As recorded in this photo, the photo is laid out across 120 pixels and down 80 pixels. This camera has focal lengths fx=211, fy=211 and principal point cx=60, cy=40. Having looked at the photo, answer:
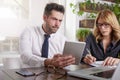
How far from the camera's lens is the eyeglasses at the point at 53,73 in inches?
56.6

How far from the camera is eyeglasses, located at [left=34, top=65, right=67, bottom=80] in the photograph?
144 centimetres

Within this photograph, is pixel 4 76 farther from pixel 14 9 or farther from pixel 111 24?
pixel 14 9

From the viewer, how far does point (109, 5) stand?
3607 mm

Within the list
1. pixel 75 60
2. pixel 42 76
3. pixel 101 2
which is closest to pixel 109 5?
pixel 101 2

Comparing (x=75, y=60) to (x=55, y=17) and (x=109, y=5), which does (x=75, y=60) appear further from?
(x=109, y=5)

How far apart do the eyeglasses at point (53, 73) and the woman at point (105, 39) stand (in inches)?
29.9

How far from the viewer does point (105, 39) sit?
2502mm

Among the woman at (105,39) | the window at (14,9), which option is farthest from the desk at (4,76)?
the window at (14,9)

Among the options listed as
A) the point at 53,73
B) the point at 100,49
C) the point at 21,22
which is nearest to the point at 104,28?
the point at 100,49

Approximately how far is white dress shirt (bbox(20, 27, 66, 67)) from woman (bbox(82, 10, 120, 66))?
0.35 meters

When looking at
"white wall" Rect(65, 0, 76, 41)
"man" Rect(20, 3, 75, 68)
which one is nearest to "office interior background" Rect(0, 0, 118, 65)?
"white wall" Rect(65, 0, 76, 41)

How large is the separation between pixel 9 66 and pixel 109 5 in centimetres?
207

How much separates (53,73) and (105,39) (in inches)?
45.5

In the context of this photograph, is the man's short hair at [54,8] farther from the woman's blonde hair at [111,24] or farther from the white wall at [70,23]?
the white wall at [70,23]
